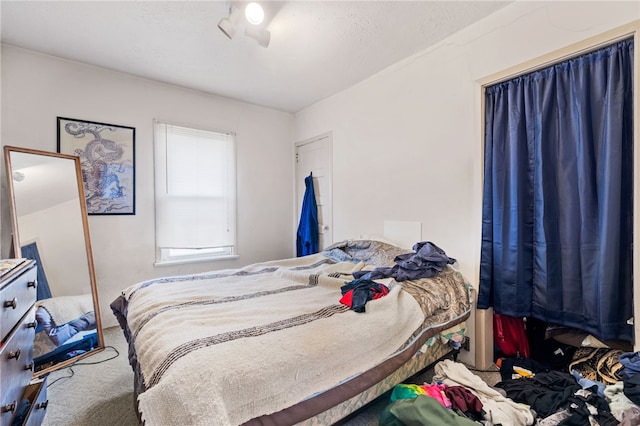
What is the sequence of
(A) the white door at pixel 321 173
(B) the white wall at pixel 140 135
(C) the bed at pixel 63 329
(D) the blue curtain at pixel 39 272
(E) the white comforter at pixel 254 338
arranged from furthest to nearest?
(A) the white door at pixel 321 173, (B) the white wall at pixel 140 135, (D) the blue curtain at pixel 39 272, (C) the bed at pixel 63 329, (E) the white comforter at pixel 254 338

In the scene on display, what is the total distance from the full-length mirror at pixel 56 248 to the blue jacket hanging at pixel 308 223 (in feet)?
6.97

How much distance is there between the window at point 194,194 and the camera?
9.87ft

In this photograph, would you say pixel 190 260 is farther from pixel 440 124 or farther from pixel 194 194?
pixel 440 124

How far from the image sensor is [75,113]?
2.57m

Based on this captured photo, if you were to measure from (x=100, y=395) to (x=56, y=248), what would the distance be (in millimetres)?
1308

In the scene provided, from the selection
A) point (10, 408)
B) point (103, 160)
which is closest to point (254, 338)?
point (10, 408)

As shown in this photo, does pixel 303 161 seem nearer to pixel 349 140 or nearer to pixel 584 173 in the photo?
pixel 349 140

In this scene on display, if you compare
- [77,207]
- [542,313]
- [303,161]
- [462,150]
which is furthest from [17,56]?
[542,313]

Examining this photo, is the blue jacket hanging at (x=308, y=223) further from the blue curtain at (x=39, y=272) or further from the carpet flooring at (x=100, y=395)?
the blue curtain at (x=39, y=272)

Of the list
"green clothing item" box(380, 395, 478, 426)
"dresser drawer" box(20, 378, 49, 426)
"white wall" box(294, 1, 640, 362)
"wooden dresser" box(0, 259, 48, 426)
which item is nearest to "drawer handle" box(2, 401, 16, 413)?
"wooden dresser" box(0, 259, 48, 426)

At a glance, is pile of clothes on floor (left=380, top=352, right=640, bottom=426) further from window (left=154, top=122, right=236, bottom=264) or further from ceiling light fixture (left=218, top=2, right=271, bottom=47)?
window (left=154, top=122, right=236, bottom=264)

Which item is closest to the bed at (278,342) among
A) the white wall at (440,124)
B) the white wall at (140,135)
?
the white wall at (440,124)

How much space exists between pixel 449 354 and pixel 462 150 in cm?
151

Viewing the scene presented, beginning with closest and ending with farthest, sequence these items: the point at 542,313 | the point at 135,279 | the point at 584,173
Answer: the point at 584,173
the point at 542,313
the point at 135,279
